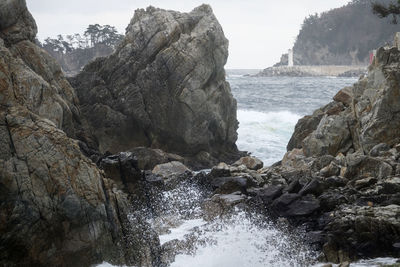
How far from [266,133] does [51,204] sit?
26.8 m

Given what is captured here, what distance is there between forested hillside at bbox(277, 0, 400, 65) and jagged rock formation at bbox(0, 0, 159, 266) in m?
150

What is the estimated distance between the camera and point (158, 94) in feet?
82.2

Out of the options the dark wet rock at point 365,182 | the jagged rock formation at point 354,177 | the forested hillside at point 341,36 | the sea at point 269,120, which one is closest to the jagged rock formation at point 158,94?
the sea at point 269,120

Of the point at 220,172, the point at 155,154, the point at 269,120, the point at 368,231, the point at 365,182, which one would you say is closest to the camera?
the point at 368,231

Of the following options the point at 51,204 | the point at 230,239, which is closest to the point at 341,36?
the point at 230,239

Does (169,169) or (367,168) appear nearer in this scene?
(367,168)

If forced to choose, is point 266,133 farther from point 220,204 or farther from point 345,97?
point 220,204

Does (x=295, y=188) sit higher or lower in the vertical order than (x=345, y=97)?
lower

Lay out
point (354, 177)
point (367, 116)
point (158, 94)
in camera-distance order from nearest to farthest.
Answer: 1. point (354, 177)
2. point (367, 116)
3. point (158, 94)

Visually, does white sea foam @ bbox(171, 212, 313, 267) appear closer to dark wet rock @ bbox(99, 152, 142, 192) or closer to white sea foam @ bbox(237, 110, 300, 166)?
dark wet rock @ bbox(99, 152, 142, 192)

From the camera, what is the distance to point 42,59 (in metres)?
21.0

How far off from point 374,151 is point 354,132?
3402 mm

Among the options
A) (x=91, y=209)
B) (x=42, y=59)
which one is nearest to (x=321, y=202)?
(x=91, y=209)

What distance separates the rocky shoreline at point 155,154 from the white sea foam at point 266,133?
6.76 feet
